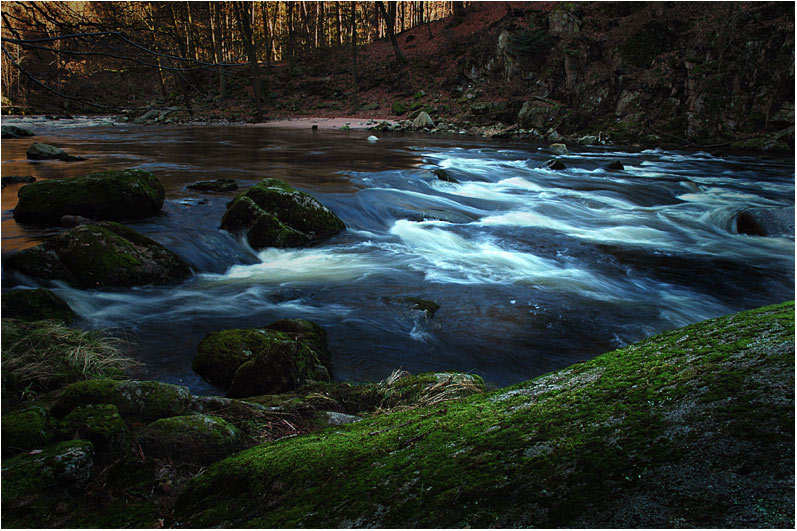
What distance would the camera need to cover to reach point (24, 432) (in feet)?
8.07

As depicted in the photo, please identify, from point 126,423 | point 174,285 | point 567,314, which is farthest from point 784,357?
point 174,285

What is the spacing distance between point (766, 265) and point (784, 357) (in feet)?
28.2

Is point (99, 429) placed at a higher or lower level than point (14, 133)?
lower

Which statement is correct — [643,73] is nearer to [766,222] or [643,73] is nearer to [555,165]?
[555,165]

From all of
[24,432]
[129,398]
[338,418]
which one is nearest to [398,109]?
[338,418]

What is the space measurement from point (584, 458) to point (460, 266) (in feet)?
21.9

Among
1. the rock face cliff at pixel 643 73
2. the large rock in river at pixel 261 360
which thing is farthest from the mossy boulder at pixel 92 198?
the rock face cliff at pixel 643 73

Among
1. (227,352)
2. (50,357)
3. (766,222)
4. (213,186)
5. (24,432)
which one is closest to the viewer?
(24,432)

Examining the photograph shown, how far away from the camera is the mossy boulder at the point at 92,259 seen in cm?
613

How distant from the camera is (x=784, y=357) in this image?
147 cm

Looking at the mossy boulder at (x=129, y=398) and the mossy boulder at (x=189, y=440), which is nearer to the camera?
the mossy boulder at (x=189, y=440)

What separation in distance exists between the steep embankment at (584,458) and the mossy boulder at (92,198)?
797 cm

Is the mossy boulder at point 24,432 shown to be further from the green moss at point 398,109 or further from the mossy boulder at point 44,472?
the green moss at point 398,109

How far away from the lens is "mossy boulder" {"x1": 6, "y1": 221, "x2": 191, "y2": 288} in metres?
6.13
